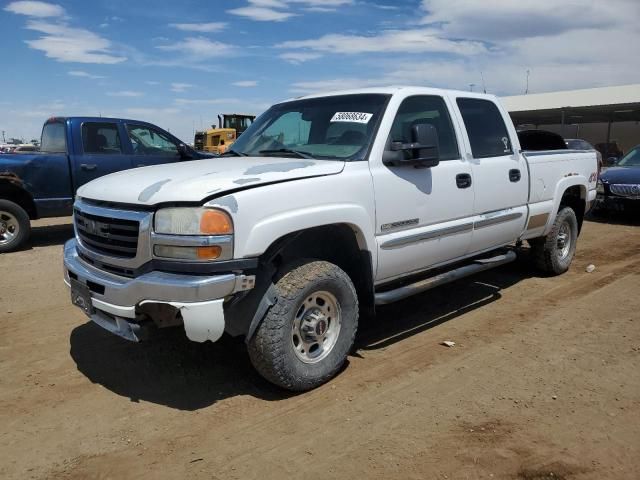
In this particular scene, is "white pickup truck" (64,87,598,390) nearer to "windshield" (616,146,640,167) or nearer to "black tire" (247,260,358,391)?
"black tire" (247,260,358,391)

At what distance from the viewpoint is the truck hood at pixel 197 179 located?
3.24 meters

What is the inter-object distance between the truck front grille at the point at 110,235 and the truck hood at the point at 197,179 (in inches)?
5.4

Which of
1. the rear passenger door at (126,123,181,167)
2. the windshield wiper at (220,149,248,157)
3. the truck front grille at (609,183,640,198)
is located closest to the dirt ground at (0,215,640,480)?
the windshield wiper at (220,149,248,157)

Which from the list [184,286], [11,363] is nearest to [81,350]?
[11,363]

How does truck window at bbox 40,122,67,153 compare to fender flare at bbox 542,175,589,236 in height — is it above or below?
above

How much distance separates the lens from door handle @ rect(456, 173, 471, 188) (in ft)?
15.4

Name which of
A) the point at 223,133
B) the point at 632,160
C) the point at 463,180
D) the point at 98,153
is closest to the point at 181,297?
the point at 463,180

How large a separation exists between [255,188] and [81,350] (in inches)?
89.1

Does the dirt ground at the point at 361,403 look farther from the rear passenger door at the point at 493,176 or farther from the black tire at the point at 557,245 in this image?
the black tire at the point at 557,245

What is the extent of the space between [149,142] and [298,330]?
23.8ft

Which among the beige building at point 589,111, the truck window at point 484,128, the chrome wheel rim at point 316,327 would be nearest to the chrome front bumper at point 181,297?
the chrome wheel rim at point 316,327

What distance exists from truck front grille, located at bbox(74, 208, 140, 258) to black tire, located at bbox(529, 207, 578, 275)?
4.82 metres

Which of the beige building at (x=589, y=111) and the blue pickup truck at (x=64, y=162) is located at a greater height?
the beige building at (x=589, y=111)

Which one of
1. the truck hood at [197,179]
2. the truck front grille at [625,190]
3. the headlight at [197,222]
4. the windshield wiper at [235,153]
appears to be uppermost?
the windshield wiper at [235,153]
